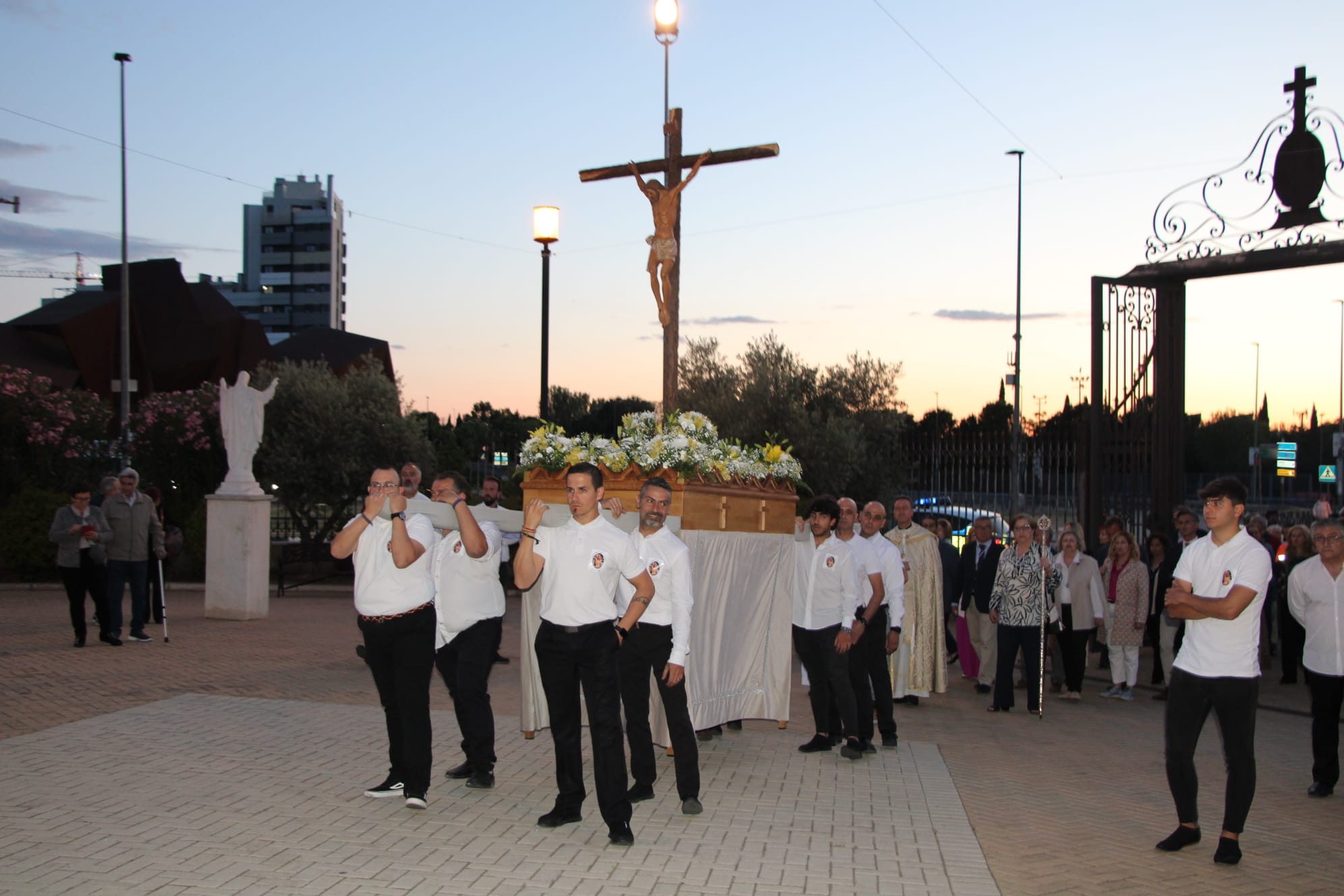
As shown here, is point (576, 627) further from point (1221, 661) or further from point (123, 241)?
point (123, 241)

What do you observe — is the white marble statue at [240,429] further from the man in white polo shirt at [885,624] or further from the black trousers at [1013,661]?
the man in white polo shirt at [885,624]

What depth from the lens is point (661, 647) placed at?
711 cm

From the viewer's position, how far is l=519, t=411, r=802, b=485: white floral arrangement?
8.09 metres

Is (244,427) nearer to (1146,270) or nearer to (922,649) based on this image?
(922,649)

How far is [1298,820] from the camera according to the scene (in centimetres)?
757

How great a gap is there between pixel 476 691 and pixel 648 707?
1.10 meters

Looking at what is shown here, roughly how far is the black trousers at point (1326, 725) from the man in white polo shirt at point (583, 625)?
488cm

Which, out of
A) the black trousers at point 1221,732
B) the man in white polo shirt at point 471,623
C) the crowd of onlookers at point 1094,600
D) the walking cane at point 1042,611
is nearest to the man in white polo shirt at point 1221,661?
the black trousers at point 1221,732

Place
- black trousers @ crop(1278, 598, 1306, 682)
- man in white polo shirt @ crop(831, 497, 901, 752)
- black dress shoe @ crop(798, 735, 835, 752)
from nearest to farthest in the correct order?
man in white polo shirt @ crop(831, 497, 901, 752) → black dress shoe @ crop(798, 735, 835, 752) → black trousers @ crop(1278, 598, 1306, 682)

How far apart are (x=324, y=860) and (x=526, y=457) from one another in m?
3.27

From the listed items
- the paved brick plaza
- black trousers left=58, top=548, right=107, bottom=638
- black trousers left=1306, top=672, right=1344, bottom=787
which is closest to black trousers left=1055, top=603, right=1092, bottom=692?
the paved brick plaza

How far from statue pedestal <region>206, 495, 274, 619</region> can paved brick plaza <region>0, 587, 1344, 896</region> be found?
248 inches

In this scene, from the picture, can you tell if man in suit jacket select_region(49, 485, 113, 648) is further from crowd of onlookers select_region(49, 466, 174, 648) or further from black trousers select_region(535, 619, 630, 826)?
black trousers select_region(535, 619, 630, 826)

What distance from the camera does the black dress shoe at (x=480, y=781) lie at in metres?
7.55
